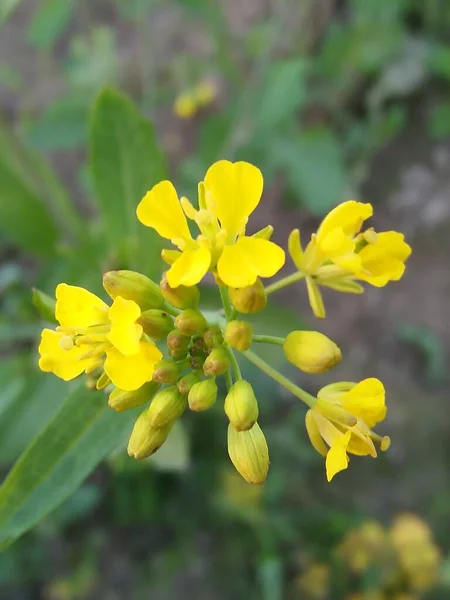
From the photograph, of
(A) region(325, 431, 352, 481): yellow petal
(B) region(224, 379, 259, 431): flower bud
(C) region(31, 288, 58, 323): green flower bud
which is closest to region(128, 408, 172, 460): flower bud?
(B) region(224, 379, 259, 431): flower bud

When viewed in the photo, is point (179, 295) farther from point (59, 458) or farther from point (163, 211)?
point (59, 458)

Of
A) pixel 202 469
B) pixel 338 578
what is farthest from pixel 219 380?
pixel 338 578

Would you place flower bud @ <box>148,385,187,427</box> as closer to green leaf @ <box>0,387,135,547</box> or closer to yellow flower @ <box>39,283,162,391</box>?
yellow flower @ <box>39,283,162,391</box>

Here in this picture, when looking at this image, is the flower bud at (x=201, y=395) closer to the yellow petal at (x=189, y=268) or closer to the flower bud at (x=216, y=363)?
the flower bud at (x=216, y=363)

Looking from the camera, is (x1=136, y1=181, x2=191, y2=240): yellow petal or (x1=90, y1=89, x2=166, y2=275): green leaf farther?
(x1=90, y1=89, x2=166, y2=275): green leaf

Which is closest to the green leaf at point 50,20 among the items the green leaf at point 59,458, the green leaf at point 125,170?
the green leaf at point 125,170

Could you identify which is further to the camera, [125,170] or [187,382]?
[125,170]

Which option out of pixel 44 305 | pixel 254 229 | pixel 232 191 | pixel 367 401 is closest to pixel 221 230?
pixel 232 191

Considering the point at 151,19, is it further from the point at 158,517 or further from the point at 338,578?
the point at 338,578
